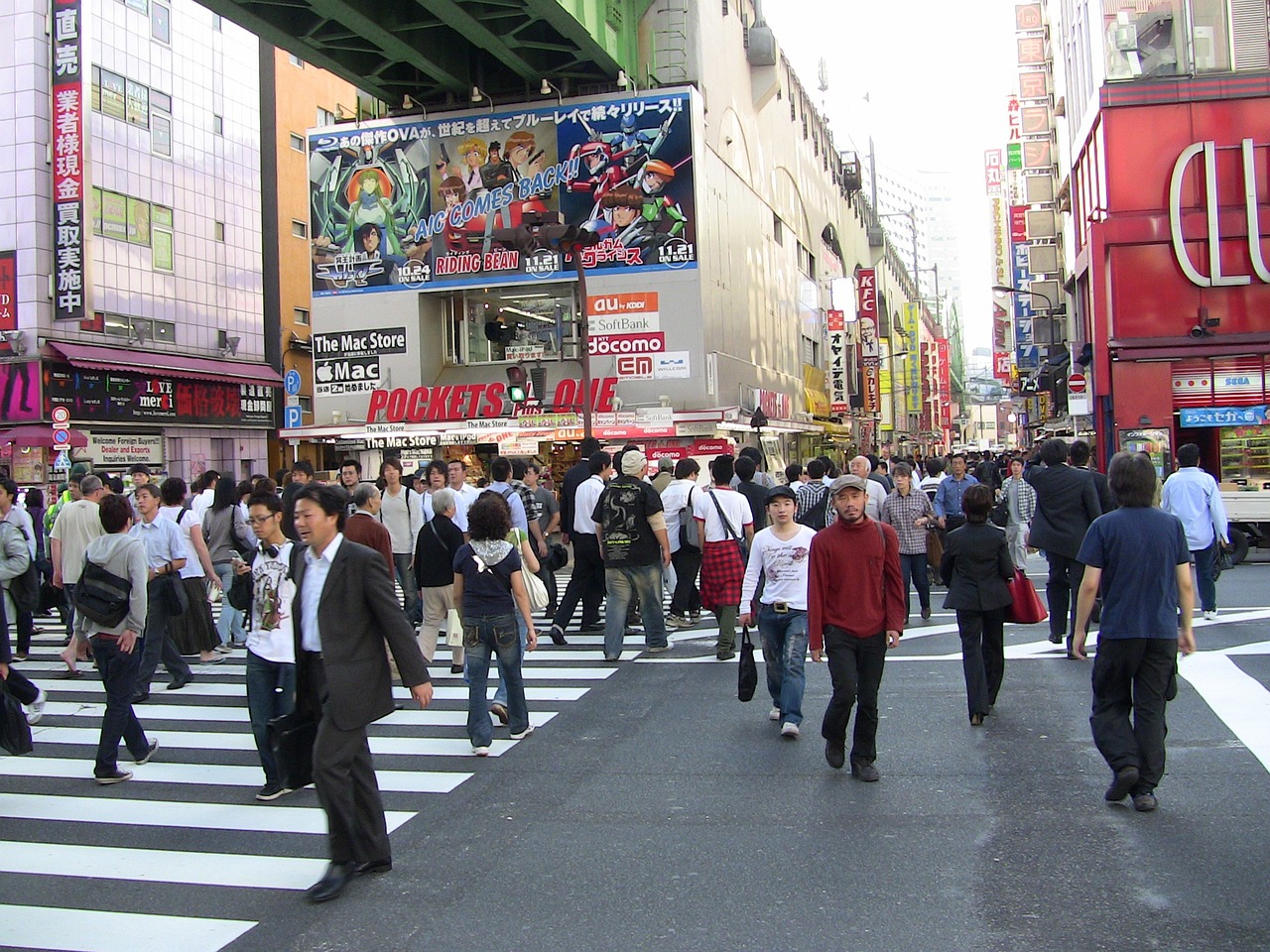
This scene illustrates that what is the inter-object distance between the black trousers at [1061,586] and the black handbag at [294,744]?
22.7 feet

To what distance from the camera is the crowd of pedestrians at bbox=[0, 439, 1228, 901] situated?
546 cm

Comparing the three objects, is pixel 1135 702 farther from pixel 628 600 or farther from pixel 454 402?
pixel 454 402

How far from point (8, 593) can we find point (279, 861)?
7.02m

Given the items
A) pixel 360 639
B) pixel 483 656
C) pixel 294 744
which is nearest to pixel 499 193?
pixel 483 656

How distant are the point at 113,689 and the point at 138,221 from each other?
29.3 metres

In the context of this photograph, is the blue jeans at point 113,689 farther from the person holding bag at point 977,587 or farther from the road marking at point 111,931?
the person holding bag at point 977,587

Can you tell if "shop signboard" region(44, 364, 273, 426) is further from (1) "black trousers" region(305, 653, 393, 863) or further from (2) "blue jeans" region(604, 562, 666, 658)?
(1) "black trousers" region(305, 653, 393, 863)

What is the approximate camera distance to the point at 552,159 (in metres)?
29.2

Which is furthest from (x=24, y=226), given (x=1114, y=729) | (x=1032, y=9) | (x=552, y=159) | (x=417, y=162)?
(x=1032, y=9)

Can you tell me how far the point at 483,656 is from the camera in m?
7.63

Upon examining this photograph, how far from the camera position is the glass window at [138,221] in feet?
107

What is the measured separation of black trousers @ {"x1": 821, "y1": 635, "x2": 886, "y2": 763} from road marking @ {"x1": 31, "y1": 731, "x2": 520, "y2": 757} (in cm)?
236

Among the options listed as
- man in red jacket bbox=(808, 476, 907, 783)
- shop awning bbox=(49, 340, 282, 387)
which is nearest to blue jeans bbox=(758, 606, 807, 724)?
man in red jacket bbox=(808, 476, 907, 783)

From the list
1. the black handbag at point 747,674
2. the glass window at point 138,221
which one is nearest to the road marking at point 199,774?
the black handbag at point 747,674
